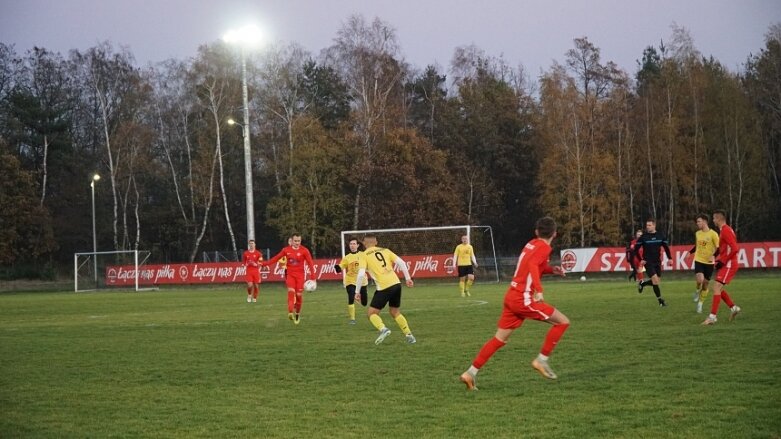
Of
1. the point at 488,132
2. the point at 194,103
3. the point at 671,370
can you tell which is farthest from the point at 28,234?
the point at 671,370

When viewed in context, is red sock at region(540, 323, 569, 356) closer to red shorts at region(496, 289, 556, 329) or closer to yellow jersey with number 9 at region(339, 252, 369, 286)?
red shorts at region(496, 289, 556, 329)

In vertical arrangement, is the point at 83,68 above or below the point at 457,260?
above

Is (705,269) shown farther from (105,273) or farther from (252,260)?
(105,273)

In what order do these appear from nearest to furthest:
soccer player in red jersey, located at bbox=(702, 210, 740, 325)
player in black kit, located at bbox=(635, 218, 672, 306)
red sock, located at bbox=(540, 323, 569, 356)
Answer: red sock, located at bbox=(540, 323, 569, 356) → soccer player in red jersey, located at bbox=(702, 210, 740, 325) → player in black kit, located at bbox=(635, 218, 672, 306)

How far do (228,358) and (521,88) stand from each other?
205 ft

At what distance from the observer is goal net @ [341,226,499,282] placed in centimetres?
4541

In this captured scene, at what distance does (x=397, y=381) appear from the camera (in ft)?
36.2

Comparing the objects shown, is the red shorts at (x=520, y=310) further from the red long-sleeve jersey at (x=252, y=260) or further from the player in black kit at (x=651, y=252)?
the red long-sleeve jersey at (x=252, y=260)

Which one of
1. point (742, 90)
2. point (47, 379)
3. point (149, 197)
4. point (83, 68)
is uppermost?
point (83, 68)

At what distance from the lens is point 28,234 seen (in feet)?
209

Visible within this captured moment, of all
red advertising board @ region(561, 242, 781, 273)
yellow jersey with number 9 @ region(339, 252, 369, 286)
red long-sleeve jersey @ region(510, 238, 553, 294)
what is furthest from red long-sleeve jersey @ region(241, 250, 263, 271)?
red long-sleeve jersey @ region(510, 238, 553, 294)

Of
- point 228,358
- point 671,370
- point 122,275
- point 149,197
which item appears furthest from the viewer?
point 149,197

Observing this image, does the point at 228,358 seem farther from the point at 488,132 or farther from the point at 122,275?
the point at 488,132

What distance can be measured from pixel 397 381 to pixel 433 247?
36773 mm
